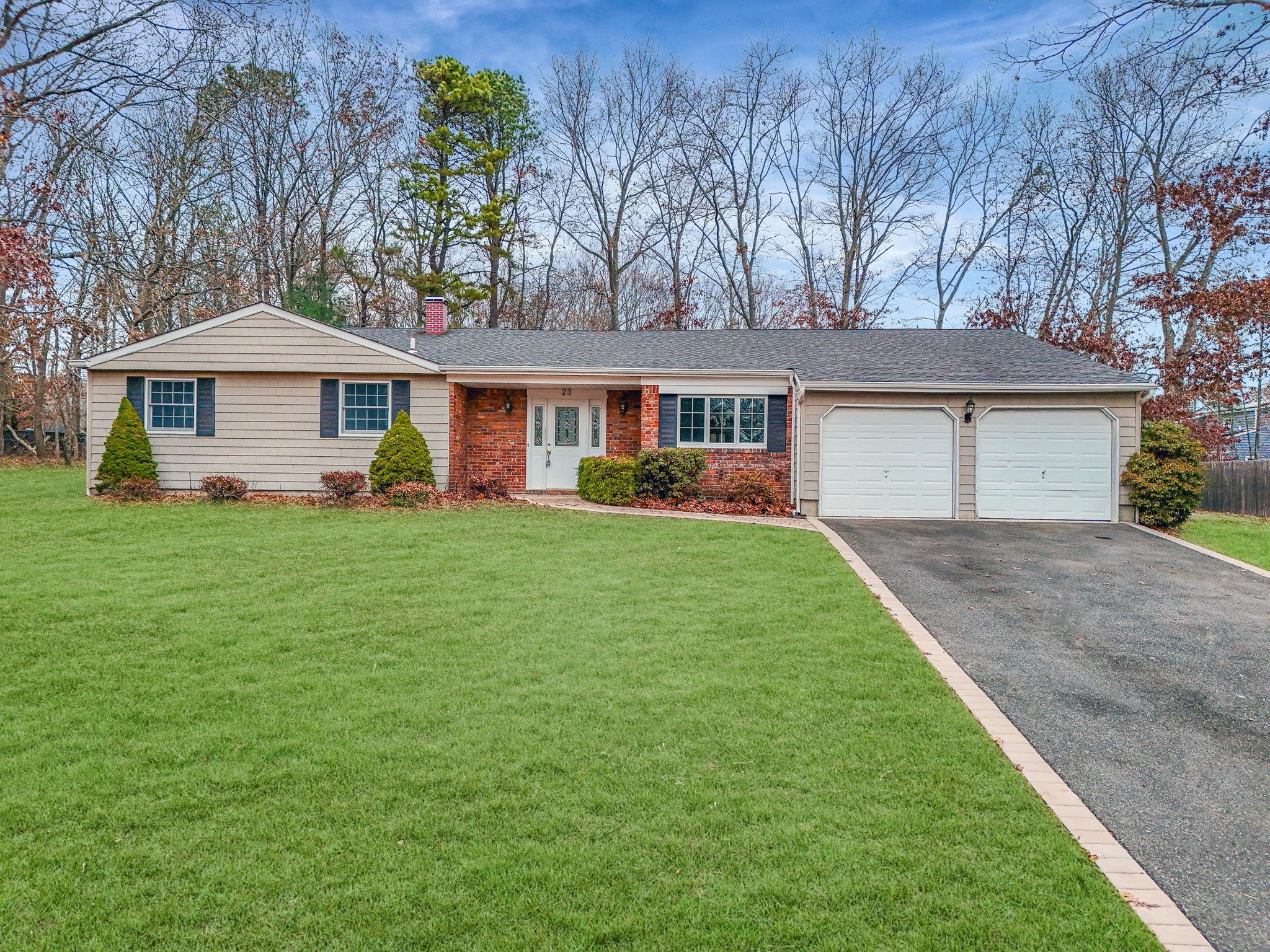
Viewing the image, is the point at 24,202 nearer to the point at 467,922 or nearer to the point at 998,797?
the point at 467,922

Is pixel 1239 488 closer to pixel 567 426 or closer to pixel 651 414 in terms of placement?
pixel 651 414

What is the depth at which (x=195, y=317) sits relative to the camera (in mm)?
25578

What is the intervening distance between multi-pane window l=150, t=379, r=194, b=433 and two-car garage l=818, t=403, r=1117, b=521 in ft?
39.6

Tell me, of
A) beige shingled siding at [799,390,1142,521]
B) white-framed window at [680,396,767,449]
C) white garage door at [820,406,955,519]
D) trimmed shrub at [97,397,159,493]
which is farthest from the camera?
white-framed window at [680,396,767,449]

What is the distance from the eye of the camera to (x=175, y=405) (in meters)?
14.0

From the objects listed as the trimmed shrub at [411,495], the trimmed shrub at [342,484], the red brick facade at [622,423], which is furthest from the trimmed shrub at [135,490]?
the red brick facade at [622,423]

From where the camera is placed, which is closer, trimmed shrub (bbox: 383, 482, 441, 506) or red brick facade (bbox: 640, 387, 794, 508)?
trimmed shrub (bbox: 383, 482, 441, 506)

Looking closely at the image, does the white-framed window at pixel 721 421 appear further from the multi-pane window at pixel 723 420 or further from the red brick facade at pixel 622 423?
the red brick facade at pixel 622 423

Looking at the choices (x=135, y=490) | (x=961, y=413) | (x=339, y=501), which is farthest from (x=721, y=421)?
(x=135, y=490)

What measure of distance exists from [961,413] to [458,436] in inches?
374

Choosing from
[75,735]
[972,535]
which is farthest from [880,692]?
[972,535]

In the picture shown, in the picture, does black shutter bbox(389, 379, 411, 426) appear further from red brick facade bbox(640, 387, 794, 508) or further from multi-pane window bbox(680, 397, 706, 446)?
multi-pane window bbox(680, 397, 706, 446)

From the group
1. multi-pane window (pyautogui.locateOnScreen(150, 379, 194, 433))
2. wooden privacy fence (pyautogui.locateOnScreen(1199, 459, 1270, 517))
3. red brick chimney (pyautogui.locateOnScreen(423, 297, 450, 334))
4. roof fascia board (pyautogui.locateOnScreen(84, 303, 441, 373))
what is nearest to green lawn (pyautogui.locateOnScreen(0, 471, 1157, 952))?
roof fascia board (pyautogui.locateOnScreen(84, 303, 441, 373))

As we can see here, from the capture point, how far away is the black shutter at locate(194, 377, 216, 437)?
1401 centimetres
